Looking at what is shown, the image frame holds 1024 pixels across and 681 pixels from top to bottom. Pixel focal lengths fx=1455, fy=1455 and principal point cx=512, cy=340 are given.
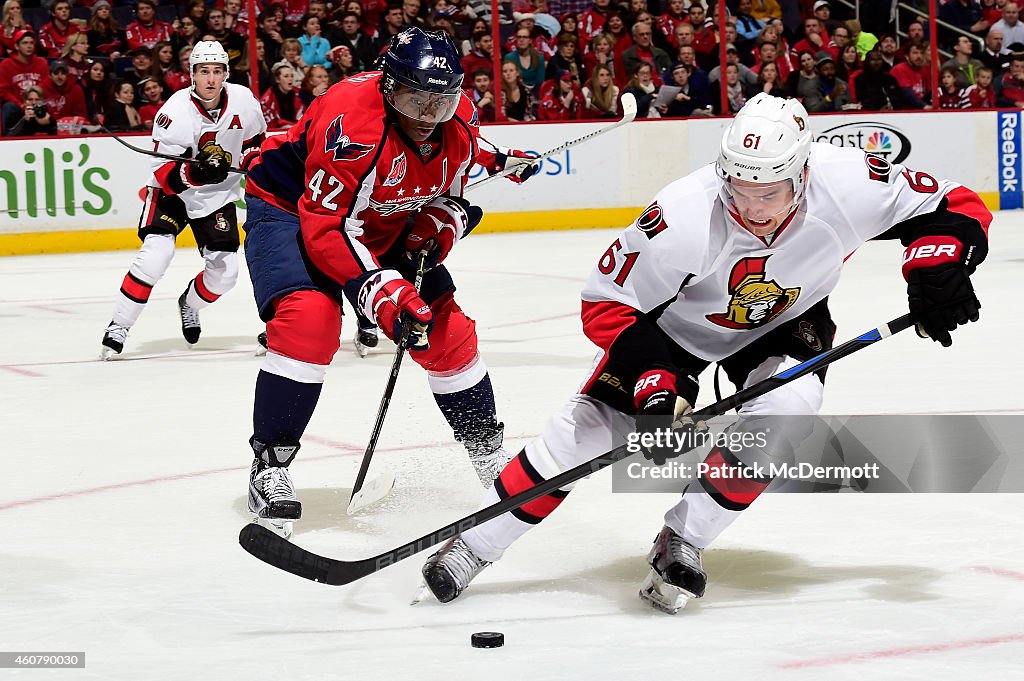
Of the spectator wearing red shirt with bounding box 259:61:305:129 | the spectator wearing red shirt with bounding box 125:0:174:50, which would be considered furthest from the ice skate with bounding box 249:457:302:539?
the spectator wearing red shirt with bounding box 125:0:174:50

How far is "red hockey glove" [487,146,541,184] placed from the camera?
387 cm

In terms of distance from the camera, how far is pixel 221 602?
251 centimetres

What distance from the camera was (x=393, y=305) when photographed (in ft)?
9.23

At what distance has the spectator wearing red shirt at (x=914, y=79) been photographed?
10.7m

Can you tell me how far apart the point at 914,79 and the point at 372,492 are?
8.48 metres

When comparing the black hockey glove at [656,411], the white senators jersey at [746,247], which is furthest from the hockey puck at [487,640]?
the white senators jersey at [746,247]

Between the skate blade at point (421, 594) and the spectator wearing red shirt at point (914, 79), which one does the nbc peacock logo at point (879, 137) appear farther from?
the skate blade at point (421, 594)

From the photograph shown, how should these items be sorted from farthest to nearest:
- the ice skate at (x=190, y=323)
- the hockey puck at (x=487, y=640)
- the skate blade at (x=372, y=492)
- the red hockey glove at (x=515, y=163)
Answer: the ice skate at (x=190, y=323) < the red hockey glove at (x=515, y=163) < the skate blade at (x=372, y=492) < the hockey puck at (x=487, y=640)

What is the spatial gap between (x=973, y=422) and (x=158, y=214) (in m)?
3.44

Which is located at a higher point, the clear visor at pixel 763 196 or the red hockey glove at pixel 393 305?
the clear visor at pixel 763 196

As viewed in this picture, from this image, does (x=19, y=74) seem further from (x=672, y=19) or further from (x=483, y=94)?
(x=672, y=19)

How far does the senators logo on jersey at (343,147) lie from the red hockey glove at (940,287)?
3.69 ft

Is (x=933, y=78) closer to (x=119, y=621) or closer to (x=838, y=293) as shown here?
(x=838, y=293)
